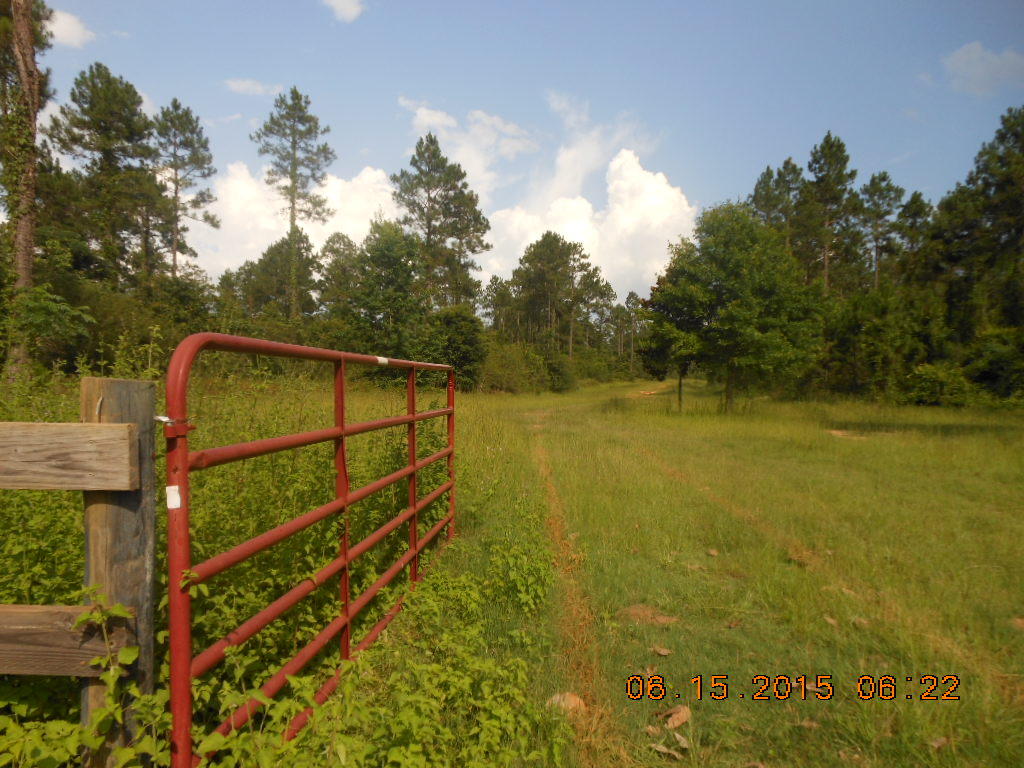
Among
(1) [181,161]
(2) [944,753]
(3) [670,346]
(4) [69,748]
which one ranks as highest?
(1) [181,161]

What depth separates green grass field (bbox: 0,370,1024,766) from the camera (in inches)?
97.1

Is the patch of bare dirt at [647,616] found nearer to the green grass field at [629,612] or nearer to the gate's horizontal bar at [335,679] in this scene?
the green grass field at [629,612]

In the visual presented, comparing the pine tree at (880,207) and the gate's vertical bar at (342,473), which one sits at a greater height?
the pine tree at (880,207)

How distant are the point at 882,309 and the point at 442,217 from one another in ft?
101

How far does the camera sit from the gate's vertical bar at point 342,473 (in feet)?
9.42

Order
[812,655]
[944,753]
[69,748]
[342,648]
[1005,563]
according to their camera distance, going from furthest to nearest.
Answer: [1005,563]
[812,655]
[342,648]
[944,753]
[69,748]

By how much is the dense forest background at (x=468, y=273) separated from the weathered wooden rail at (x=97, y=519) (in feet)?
8.05

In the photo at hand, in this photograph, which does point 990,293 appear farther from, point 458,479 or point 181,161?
point 181,161

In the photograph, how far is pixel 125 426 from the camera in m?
1.65

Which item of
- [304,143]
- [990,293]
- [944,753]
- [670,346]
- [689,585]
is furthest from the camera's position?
[304,143]

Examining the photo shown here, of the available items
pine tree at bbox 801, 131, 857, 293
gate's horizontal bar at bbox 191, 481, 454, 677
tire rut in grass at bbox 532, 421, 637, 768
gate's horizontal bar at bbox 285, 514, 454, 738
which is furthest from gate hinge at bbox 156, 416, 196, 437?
pine tree at bbox 801, 131, 857, 293

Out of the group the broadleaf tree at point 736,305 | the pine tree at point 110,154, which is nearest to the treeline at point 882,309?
the broadleaf tree at point 736,305

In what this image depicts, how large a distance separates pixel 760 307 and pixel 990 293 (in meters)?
6.82

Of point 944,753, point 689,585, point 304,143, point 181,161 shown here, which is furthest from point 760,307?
point 181,161
